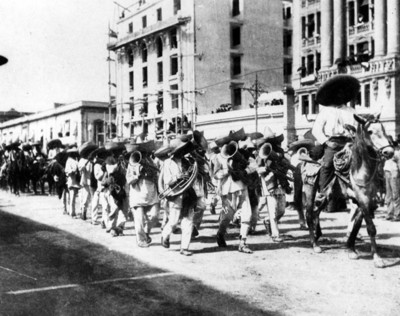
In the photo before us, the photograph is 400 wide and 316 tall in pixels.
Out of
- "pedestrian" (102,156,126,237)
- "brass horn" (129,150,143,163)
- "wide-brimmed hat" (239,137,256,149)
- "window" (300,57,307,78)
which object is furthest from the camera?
"window" (300,57,307,78)

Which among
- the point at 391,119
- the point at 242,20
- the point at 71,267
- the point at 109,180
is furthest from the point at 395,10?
the point at 71,267

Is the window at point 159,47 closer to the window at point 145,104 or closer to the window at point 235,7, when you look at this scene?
the window at point 145,104

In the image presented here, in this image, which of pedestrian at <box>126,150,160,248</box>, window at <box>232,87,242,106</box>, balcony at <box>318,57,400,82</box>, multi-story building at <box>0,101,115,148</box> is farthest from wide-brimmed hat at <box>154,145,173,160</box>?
multi-story building at <box>0,101,115,148</box>

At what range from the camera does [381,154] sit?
27.6 ft

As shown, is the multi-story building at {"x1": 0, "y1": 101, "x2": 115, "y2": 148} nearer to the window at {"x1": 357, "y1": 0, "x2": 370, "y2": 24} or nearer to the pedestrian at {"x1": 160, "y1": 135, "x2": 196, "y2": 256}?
the window at {"x1": 357, "y1": 0, "x2": 370, "y2": 24}

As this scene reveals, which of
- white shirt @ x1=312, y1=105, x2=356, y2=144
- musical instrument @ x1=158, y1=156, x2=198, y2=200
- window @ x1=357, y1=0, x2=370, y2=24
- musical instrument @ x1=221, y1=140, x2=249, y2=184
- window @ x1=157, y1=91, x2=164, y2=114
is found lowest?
musical instrument @ x1=158, y1=156, x2=198, y2=200

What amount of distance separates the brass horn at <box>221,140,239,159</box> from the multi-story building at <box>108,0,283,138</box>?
1368 inches

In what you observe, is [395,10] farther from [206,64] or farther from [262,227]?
[262,227]

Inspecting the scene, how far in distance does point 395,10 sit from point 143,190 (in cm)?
2880

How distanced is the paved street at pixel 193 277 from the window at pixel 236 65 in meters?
39.0

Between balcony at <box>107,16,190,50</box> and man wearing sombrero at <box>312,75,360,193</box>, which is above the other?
balcony at <box>107,16,190,50</box>

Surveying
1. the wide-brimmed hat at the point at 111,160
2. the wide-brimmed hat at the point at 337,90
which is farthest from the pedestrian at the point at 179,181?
the wide-brimmed hat at the point at 111,160

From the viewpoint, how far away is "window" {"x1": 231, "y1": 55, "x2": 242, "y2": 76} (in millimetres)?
49750

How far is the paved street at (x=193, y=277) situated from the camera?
6184mm
